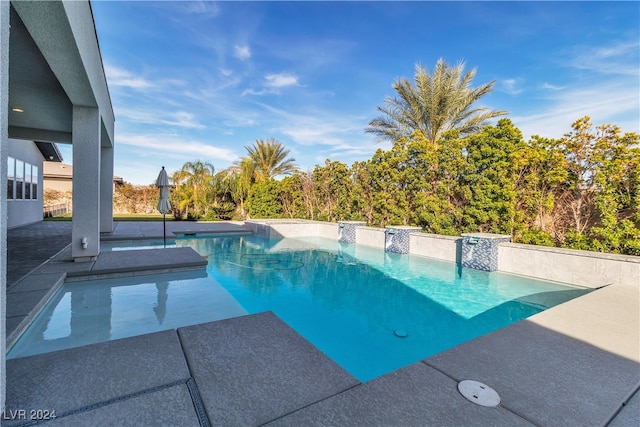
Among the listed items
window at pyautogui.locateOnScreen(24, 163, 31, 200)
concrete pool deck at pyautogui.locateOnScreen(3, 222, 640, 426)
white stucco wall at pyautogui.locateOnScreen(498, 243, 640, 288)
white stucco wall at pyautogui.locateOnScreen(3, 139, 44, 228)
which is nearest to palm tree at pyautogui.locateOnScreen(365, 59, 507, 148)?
white stucco wall at pyautogui.locateOnScreen(498, 243, 640, 288)

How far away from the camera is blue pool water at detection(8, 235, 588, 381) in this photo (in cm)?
425

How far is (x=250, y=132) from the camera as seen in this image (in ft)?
75.4

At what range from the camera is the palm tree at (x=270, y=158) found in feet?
76.6

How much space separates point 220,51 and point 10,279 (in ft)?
40.9

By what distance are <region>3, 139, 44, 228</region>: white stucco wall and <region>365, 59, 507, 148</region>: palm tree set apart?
17.3 metres

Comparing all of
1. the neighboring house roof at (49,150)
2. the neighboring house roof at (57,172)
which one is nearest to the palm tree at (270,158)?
the neighboring house roof at (49,150)

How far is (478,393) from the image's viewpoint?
7.25 ft

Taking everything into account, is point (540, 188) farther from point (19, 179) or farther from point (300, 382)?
point (19, 179)

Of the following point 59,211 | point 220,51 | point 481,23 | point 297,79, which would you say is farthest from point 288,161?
point 59,211

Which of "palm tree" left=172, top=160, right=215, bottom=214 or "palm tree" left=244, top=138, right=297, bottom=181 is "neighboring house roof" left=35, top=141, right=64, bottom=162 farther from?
"palm tree" left=244, top=138, right=297, bottom=181

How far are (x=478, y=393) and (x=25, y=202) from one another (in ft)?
64.9

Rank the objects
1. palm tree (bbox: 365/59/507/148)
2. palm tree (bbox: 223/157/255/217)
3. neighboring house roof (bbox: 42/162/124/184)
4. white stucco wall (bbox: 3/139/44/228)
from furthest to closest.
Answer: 1. neighboring house roof (bbox: 42/162/124/184)
2. palm tree (bbox: 223/157/255/217)
3. palm tree (bbox: 365/59/507/148)
4. white stucco wall (bbox: 3/139/44/228)

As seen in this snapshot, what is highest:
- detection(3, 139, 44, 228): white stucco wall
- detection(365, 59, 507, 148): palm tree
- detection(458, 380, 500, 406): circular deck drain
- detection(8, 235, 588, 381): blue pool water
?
detection(365, 59, 507, 148): palm tree

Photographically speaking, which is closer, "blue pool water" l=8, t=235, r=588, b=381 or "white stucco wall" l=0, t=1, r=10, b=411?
"white stucco wall" l=0, t=1, r=10, b=411
